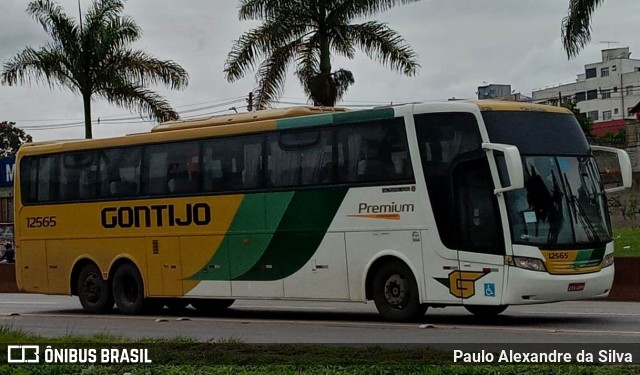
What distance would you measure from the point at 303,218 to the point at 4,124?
65.5m

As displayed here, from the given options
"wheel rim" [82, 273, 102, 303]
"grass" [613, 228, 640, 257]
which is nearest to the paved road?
"wheel rim" [82, 273, 102, 303]

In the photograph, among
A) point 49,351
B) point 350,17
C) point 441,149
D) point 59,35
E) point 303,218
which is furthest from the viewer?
point 59,35

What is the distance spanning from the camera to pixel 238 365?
1067cm

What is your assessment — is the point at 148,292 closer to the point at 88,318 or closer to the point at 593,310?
the point at 88,318

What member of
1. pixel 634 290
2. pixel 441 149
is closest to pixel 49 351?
pixel 441 149

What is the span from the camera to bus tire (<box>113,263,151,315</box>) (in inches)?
840

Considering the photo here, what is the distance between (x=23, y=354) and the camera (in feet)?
37.9

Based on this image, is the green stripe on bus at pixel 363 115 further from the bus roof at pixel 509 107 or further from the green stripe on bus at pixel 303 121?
the bus roof at pixel 509 107

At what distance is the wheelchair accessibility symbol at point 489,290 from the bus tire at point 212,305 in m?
7.01

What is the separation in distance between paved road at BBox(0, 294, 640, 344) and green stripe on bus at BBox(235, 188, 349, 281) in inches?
36.2

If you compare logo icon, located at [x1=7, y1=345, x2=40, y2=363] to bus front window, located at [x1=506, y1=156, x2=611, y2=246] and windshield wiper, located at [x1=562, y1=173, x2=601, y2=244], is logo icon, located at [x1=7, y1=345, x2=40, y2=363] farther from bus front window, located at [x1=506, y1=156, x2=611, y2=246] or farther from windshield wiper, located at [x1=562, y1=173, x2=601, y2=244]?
windshield wiper, located at [x1=562, y1=173, x2=601, y2=244]

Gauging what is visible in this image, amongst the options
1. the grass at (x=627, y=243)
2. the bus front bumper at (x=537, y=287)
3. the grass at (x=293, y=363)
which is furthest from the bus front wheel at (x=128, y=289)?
the grass at (x=627, y=243)

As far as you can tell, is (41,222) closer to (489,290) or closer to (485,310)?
(485,310)

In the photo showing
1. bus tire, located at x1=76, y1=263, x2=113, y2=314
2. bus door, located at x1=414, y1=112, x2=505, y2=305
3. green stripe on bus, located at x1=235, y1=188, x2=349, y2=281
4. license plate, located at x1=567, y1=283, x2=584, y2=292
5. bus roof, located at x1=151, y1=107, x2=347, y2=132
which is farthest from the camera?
bus tire, located at x1=76, y1=263, x2=113, y2=314
